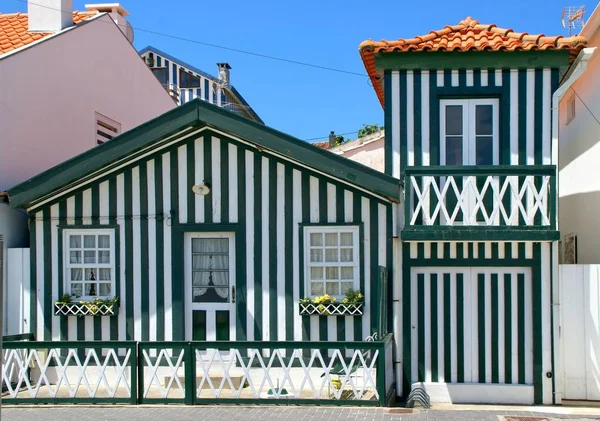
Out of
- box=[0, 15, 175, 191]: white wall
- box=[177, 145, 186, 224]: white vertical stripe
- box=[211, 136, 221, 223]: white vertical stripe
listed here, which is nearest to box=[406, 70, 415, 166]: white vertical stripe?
box=[211, 136, 221, 223]: white vertical stripe

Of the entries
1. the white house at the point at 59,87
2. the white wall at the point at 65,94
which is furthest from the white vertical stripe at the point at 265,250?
the white wall at the point at 65,94

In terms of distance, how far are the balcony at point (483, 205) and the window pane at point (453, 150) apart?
52cm

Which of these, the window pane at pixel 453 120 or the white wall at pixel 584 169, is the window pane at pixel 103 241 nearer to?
the window pane at pixel 453 120

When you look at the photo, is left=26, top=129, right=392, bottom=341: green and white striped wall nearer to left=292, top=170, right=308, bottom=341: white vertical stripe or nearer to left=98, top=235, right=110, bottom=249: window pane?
left=292, top=170, right=308, bottom=341: white vertical stripe

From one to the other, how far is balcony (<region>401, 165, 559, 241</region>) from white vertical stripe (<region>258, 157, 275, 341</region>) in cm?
Answer: 207

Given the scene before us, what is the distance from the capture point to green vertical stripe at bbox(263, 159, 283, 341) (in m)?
11.0

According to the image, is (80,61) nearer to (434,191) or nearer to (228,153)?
(228,153)

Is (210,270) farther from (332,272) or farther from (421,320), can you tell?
(421,320)

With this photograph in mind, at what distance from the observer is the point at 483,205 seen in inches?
418

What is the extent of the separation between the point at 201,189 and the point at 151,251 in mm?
1234

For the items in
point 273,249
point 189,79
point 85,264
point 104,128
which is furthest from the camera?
point 189,79

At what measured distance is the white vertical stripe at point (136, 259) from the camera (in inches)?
444

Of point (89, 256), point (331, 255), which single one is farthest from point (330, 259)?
point (89, 256)

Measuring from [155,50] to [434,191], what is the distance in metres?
25.0
